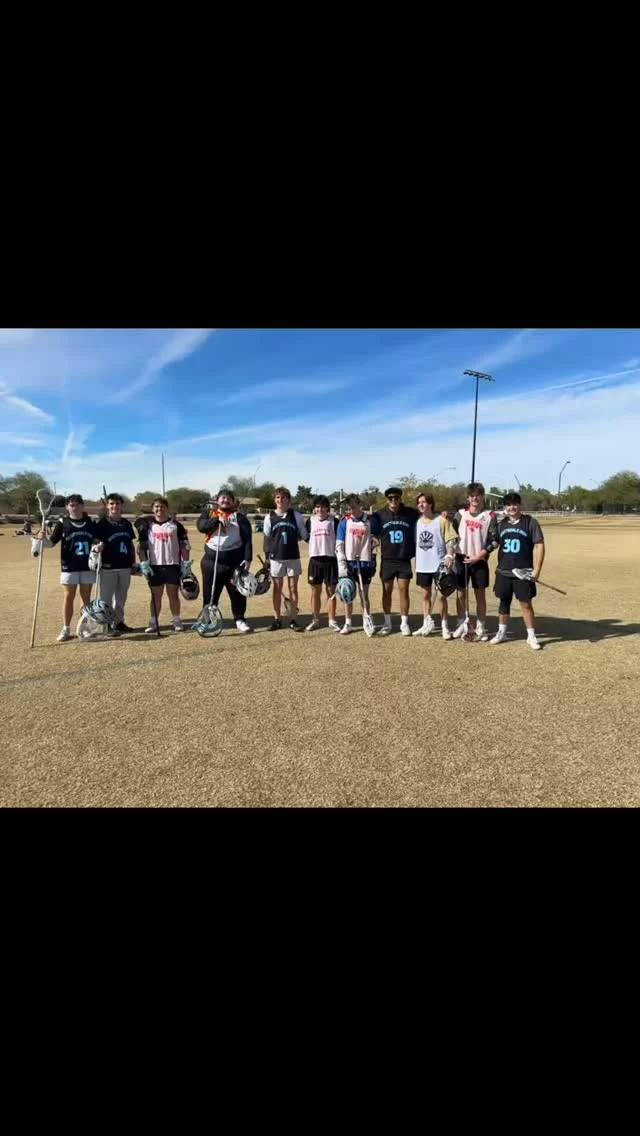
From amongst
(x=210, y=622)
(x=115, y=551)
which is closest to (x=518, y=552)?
(x=210, y=622)

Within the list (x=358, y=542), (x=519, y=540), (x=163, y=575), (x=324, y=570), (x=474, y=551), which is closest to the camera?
(x=519, y=540)

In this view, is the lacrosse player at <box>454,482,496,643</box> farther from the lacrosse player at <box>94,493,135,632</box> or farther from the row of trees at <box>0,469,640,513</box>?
the row of trees at <box>0,469,640,513</box>

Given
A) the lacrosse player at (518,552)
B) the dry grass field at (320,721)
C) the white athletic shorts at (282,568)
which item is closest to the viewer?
the dry grass field at (320,721)

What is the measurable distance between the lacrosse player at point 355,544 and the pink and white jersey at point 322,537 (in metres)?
0.17

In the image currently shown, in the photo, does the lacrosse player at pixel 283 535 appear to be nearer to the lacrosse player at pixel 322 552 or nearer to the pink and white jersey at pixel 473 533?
the lacrosse player at pixel 322 552

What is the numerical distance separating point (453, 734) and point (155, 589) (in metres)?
5.06

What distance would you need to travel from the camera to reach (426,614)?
Result: 25.5 feet

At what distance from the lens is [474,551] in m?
7.33

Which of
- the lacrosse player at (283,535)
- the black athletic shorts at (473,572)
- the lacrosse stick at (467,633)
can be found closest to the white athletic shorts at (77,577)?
the lacrosse player at (283,535)

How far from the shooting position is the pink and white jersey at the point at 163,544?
7.76 meters

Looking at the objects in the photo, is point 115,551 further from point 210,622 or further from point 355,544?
point 355,544

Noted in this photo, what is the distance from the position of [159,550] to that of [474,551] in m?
4.46

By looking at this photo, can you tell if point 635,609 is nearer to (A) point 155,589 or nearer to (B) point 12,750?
(A) point 155,589

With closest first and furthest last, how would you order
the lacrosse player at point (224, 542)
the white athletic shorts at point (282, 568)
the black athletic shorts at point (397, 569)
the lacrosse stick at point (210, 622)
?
the black athletic shorts at point (397, 569)
the lacrosse stick at point (210, 622)
the lacrosse player at point (224, 542)
the white athletic shorts at point (282, 568)
